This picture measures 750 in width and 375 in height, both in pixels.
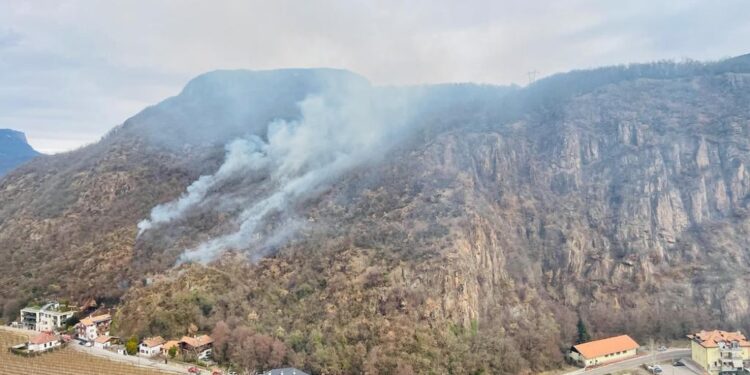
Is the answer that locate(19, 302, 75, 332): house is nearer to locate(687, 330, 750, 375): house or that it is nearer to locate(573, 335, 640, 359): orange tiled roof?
locate(573, 335, 640, 359): orange tiled roof

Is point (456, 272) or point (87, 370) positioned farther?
point (456, 272)

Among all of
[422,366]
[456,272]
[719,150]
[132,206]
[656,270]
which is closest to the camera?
[422,366]

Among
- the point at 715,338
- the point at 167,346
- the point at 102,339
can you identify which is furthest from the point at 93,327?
the point at 715,338

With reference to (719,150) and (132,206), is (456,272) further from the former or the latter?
(132,206)

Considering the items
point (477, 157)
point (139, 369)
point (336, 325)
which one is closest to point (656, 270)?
point (477, 157)

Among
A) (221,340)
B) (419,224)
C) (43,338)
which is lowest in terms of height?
(221,340)

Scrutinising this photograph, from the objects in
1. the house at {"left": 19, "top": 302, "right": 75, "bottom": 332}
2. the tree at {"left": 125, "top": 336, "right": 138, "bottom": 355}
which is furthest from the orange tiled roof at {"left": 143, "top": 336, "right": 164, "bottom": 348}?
→ the house at {"left": 19, "top": 302, "right": 75, "bottom": 332}

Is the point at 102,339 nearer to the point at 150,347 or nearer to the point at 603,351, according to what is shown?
the point at 150,347
